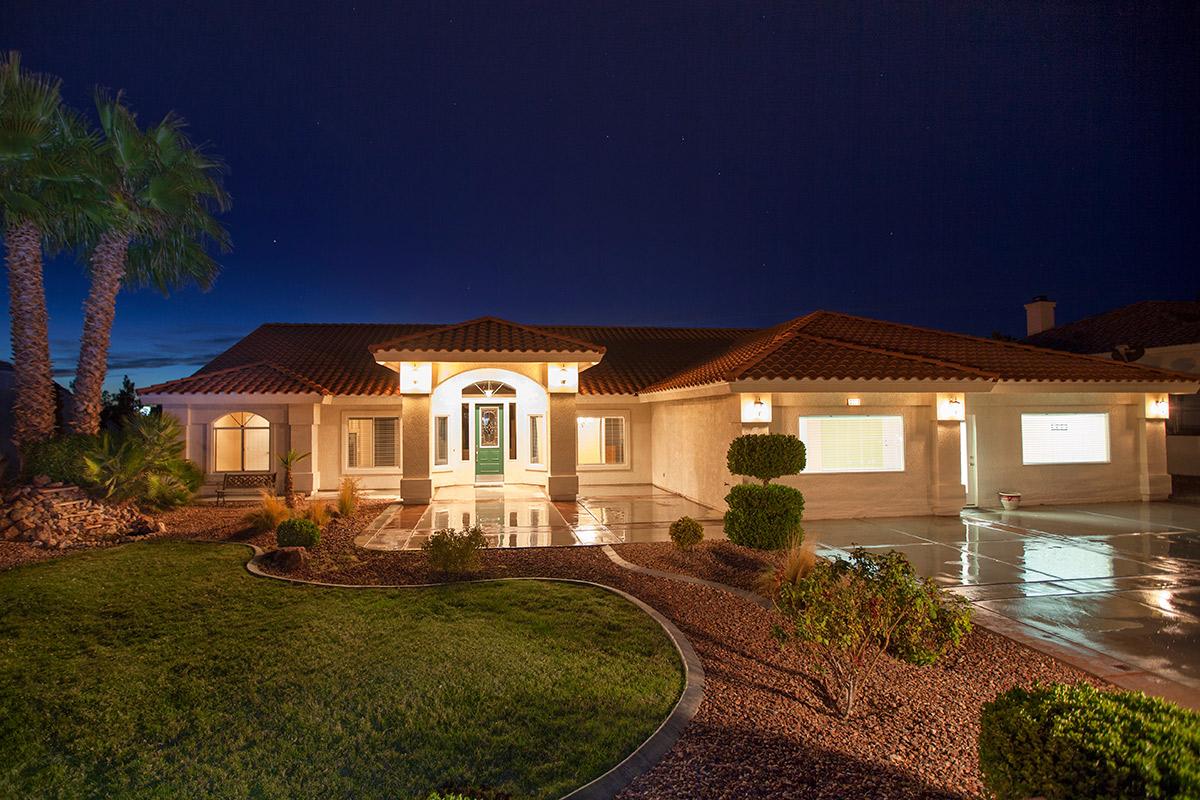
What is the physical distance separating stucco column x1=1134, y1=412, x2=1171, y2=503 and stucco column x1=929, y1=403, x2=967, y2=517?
563cm

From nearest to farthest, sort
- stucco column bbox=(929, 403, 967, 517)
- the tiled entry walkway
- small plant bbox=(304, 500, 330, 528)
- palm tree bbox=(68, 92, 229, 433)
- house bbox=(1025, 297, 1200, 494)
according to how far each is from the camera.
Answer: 1. the tiled entry walkway
2. small plant bbox=(304, 500, 330, 528)
3. palm tree bbox=(68, 92, 229, 433)
4. stucco column bbox=(929, 403, 967, 517)
5. house bbox=(1025, 297, 1200, 494)

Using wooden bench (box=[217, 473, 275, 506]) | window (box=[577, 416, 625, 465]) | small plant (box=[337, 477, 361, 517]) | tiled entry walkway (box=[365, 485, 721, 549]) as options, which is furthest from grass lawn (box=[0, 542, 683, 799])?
window (box=[577, 416, 625, 465])

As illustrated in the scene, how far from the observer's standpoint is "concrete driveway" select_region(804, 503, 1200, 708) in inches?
249

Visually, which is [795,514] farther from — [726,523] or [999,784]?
[999,784]

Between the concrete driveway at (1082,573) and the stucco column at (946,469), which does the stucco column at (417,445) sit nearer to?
the concrete driveway at (1082,573)

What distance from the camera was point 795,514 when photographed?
10.7 meters

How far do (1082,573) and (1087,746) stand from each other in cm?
804

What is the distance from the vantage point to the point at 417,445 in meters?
16.5

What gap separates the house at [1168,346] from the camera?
20562 millimetres

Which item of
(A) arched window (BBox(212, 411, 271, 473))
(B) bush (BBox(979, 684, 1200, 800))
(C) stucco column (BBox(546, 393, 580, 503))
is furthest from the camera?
(A) arched window (BBox(212, 411, 271, 473))

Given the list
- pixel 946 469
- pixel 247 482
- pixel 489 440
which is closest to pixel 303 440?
pixel 247 482

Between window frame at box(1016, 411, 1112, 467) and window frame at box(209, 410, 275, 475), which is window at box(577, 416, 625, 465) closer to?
window frame at box(209, 410, 275, 475)

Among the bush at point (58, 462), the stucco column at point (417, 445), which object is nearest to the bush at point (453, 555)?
the stucco column at point (417, 445)

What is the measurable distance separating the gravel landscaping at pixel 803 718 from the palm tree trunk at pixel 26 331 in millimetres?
9844
